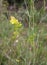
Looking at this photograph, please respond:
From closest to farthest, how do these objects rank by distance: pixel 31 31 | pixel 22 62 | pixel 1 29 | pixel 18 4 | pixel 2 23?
pixel 31 31 < pixel 22 62 < pixel 1 29 < pixel 2 23 < pixel 18 4

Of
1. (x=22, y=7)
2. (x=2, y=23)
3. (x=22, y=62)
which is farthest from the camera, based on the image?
(x=22, y=7)

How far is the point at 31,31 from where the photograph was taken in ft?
7.48

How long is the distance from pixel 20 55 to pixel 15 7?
311 centimetres

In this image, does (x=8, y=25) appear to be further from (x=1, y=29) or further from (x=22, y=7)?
(x=22, y=7)

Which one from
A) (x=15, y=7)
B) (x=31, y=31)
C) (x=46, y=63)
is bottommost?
(x=15, y=7)

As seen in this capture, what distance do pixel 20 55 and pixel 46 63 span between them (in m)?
0.25

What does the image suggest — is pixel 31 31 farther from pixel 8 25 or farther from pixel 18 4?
pixel 18 4

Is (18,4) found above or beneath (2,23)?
beneath

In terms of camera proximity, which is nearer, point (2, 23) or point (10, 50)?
point (10, 50)

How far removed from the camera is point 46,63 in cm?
258

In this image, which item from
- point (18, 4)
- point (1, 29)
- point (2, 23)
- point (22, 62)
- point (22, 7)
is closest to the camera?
point (22, 62)

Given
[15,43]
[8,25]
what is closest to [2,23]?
[8,25]

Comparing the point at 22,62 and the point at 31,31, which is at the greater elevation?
the point at 31,31

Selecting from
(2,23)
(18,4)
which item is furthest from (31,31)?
(18,4)
